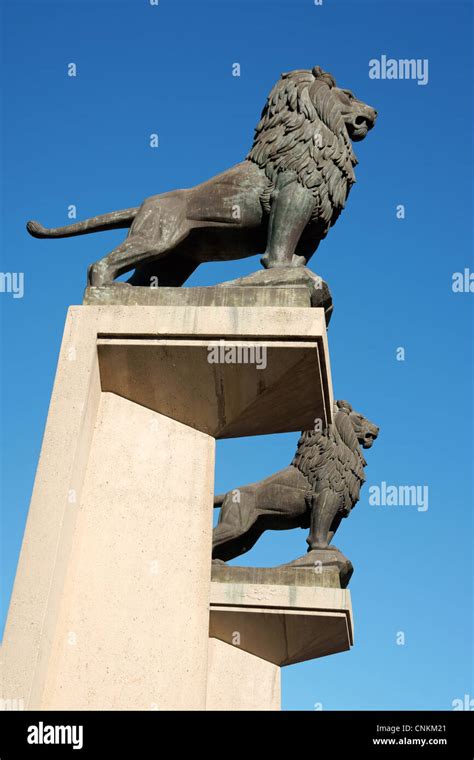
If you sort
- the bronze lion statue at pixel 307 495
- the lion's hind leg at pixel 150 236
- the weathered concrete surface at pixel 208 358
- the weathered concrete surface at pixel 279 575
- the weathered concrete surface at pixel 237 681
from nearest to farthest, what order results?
the weathered concrete surface at pixel 208 358 → the lion's hind leg at pixel 150 236 → the weathered concrete surface at pixel 279 575 → the weathered concrete surface at pixel 237 681 → the bronze lion statue at pixel 307 495

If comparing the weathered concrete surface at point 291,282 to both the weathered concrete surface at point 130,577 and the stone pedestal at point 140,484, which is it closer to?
the stone pedestal at point 140,484

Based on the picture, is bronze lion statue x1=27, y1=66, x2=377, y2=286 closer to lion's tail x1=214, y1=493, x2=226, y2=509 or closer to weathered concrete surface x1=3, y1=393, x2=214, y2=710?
weathered concrete surface x1=3, y1=393, x2=214, y2=710

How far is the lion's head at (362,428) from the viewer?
37.9 ft

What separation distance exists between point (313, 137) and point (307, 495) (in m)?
5.00

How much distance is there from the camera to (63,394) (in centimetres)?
612

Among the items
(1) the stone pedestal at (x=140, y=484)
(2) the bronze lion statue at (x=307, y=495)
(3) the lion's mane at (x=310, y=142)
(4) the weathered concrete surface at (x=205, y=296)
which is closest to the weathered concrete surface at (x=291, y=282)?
(4) the weathered concrete surface at (x=205, y=296)

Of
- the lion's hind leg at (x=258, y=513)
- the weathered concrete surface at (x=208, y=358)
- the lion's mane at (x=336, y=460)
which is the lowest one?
the weathered concrete surface at (x=208, y=358)

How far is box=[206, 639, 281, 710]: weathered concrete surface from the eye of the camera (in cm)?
1036

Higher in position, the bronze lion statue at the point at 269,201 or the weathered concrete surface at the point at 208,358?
the bronze lion statue at the point at 269,201

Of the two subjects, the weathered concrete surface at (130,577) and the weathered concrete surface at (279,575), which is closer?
the weathered concrete surface at (130,577)

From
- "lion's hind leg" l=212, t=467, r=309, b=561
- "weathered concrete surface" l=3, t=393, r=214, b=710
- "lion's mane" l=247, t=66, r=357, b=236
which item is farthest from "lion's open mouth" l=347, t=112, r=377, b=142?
"lion's hind leg" l=212, t=467, r=309, b=561

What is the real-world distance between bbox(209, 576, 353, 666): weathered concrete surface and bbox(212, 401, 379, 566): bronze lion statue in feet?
3.49

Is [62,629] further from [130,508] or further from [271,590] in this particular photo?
[271,590]
